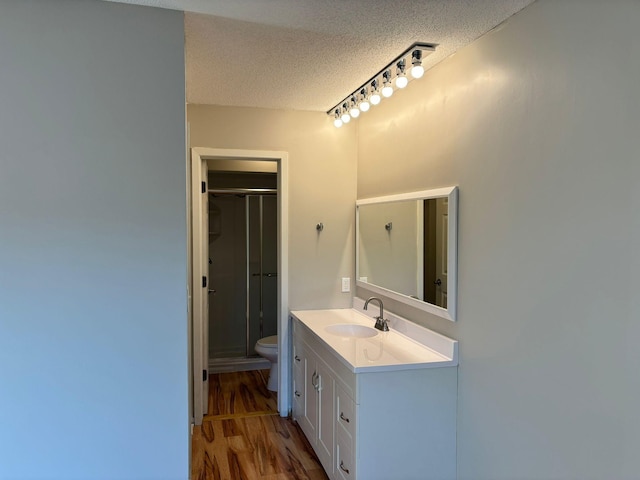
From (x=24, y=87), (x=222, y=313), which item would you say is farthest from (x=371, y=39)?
(x=222, y=313)

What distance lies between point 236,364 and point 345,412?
8.71ft

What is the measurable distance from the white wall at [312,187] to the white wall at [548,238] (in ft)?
3.94

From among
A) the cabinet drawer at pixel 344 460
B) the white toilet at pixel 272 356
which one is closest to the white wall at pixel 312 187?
the white toilet at pixel 272 356

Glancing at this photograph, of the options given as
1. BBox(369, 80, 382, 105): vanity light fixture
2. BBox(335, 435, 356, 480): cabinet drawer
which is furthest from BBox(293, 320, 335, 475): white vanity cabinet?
BBox(369, 80, 382, 105): vanity light fixture

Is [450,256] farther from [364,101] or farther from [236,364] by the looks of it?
[236,364]

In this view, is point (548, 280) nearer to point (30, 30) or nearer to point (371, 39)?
point (371, 39)

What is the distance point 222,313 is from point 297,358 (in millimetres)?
1838

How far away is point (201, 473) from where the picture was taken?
2.76 metres

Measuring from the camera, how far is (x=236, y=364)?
477cm

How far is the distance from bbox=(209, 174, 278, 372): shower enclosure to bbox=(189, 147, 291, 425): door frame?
136 cm

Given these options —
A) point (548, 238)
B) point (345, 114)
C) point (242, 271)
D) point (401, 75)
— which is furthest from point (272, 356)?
point (548, 238)

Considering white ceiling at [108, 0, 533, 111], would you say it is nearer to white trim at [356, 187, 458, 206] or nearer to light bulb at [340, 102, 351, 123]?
light bulb at [340, 102, 351, 123]

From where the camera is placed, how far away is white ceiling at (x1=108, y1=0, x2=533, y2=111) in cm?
188

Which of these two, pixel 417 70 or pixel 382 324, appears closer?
pixel 417 70
